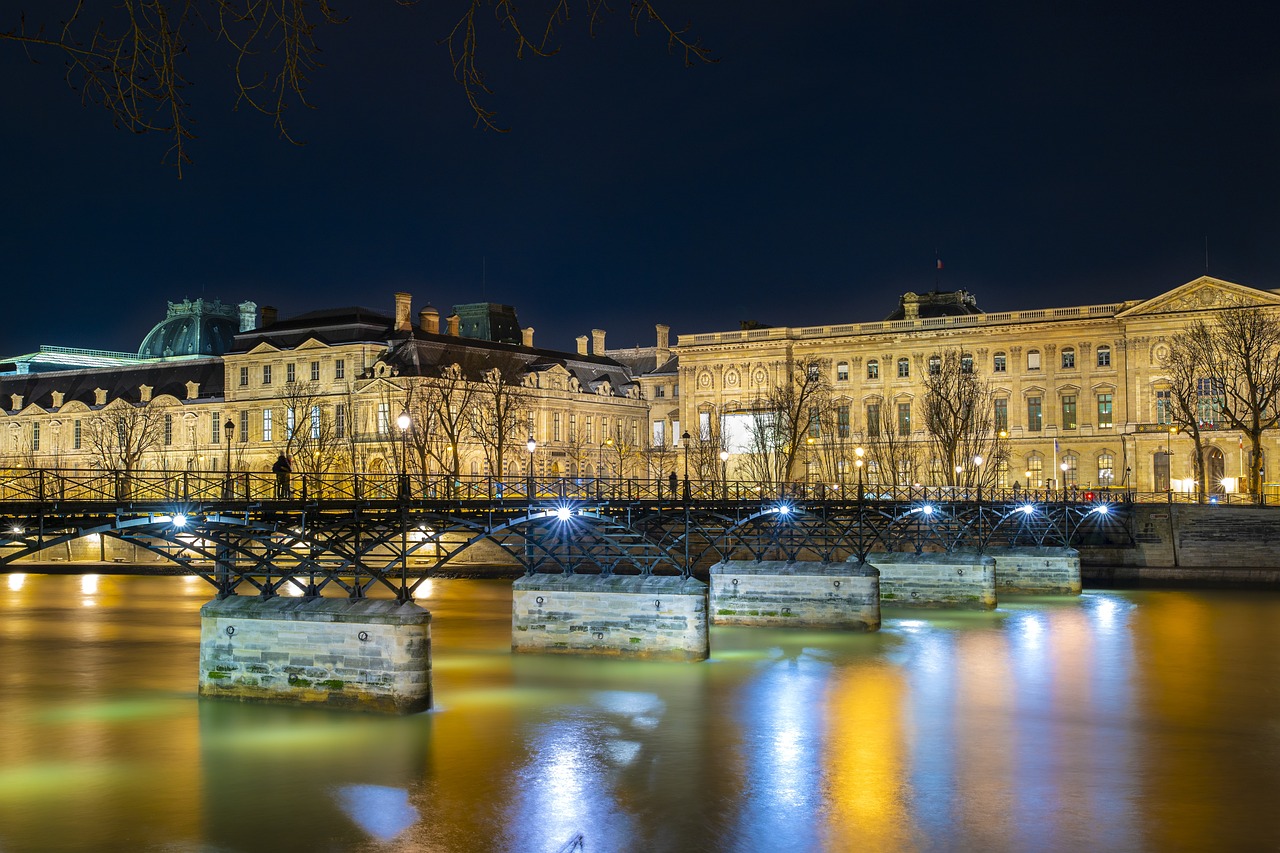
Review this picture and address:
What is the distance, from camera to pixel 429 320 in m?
105

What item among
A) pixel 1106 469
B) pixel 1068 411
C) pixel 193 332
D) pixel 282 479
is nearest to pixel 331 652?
pixel 282 479

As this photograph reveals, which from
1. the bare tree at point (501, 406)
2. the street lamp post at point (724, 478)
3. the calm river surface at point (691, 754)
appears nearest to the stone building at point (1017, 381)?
the street lamp post at point (724, 478)

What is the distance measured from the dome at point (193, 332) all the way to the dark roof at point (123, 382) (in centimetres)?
2293

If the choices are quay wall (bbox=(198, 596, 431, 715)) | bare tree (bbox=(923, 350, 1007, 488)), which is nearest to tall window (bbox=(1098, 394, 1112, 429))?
bare tree (bbox=(923, 350, 1007, 488))

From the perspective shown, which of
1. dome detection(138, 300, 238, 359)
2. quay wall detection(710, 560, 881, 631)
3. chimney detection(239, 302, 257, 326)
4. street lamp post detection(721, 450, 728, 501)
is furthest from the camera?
chimney detection(239, 302, 257, 326)

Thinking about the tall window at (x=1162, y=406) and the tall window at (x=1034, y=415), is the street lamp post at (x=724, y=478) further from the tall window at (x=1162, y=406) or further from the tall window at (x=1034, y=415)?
the tall window at (x=1162, y=406)

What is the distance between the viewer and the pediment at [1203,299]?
3568 inches

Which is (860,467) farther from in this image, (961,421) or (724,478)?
(961,421)

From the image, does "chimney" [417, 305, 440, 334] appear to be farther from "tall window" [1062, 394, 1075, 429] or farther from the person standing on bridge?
the person standing on bridge

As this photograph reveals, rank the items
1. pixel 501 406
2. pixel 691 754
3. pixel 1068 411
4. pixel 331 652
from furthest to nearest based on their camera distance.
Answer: pixel 1068 411, pixel 501 406, pixel 331 652, pixel 691 754

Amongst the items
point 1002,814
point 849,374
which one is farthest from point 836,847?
point 849,374

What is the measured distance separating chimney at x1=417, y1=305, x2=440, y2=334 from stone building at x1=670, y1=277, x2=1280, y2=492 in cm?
2217

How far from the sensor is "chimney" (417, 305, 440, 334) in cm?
10506

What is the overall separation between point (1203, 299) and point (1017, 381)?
15595mm
